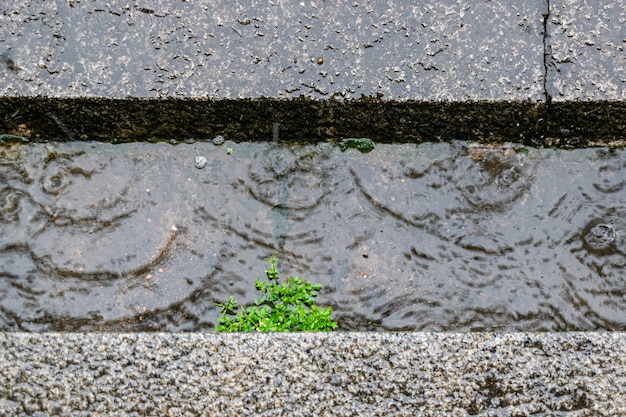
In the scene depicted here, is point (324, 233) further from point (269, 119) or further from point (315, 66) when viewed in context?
point (315, 66)

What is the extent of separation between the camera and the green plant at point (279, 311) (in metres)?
2.16

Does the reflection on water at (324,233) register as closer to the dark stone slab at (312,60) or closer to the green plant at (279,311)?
the green plant at (279,311)

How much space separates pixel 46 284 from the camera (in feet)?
7.28

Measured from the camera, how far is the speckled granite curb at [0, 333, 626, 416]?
1.70 meters

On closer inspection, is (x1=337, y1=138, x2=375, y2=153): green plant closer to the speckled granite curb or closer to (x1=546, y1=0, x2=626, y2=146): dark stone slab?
(x1=546, y1=0, x2=626, y2=146): dark stone slab

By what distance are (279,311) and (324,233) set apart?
343 mm

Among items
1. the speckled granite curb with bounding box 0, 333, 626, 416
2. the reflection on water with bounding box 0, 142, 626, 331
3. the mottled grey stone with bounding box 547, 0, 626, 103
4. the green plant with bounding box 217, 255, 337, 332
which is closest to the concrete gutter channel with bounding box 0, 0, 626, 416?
the mottled grey stone with bounding box 547, 0, 626, 103

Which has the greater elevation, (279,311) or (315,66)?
(315,66)

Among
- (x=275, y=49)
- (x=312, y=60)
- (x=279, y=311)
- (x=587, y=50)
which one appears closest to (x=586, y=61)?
(x=587, y=50)

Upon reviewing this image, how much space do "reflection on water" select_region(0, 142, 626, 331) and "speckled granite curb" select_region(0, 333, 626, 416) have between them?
46 centimetres

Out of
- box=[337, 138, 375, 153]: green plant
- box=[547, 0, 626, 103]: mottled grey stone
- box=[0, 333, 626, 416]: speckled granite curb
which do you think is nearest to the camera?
box=[0, 333, 626, 416]: speckled granite curb

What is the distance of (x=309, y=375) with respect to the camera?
5.65ft

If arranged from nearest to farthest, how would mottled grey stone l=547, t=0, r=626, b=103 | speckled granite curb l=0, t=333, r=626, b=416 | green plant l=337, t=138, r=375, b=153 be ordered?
1. speckled granite curb l=0, t=333, r=626, b=416
2. mottled grey stone l=547, t=0, r=626, b=103
3. green plant l=337, t=138, r=375, b=153

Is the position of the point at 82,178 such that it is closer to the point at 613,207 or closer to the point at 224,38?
the point at 224,38
